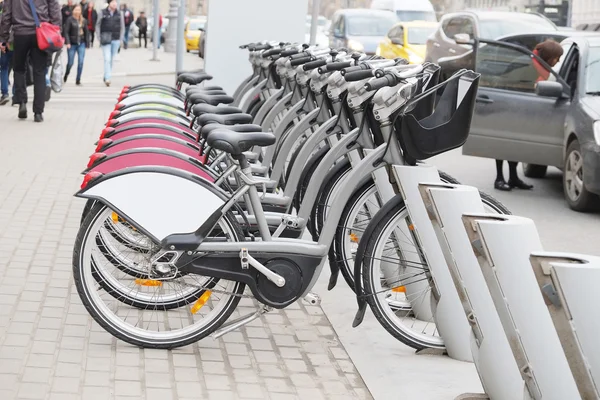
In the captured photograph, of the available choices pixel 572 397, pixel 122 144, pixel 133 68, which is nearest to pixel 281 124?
pixel 122 144

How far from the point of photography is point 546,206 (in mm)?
11172

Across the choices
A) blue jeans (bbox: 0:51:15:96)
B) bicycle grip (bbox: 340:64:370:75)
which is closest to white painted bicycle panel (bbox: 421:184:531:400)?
bicycle grip (bbox: 340:64:370:75)

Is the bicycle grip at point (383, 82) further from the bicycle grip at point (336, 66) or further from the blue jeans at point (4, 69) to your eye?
the blue jeans at point (4, 69)

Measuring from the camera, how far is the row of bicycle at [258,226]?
215 inches

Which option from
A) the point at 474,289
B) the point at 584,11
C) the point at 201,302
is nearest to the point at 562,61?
the point at 201,302

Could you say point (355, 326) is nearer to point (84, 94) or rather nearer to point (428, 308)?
point (428, 308)

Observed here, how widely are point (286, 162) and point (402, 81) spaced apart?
1.80 meters

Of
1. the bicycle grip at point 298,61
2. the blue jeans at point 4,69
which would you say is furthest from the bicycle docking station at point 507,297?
the blue jeans at point 4,69

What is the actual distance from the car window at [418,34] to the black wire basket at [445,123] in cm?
2066

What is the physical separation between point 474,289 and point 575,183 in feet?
21.1

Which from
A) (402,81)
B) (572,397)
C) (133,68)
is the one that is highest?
(402,81)

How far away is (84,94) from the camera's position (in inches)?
827

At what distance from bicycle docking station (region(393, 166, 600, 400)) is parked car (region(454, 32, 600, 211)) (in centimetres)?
552

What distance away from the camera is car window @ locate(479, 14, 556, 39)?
19250 millimetres
